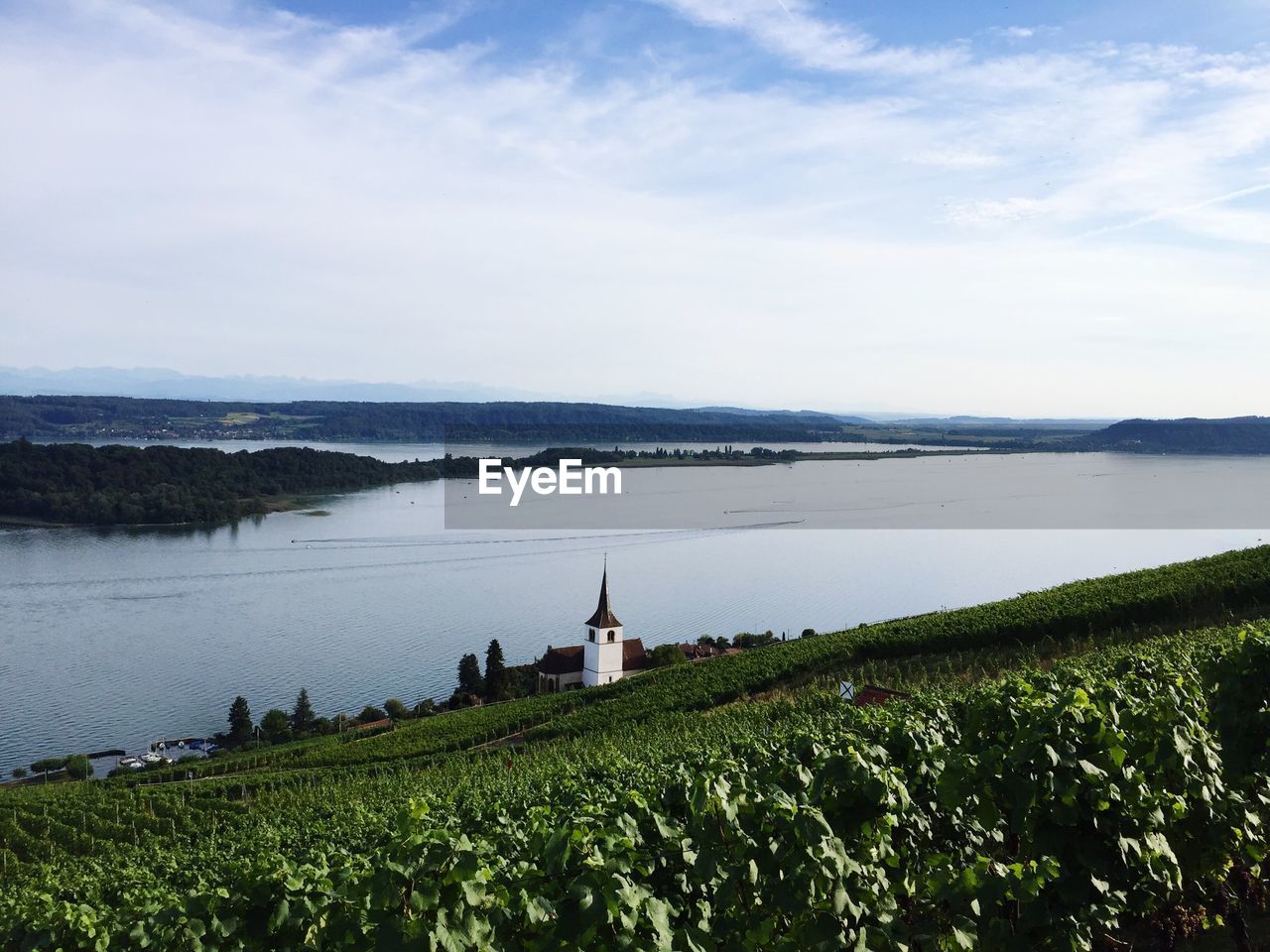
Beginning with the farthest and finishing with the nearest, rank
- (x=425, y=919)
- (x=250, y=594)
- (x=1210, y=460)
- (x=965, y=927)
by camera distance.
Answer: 1. (x=1210, y=460)
2. (x=250, y=594)
3. (x=965, y=927)
4. (x=425, y=919)

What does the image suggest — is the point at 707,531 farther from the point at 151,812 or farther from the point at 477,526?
the point at 151,812

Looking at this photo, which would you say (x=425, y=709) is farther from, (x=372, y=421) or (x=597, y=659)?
(x=372, y=421)

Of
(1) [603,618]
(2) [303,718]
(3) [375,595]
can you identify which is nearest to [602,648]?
(1) [603,618]

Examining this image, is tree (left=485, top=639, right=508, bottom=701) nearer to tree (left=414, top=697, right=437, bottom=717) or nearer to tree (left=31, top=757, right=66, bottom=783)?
tree (left=414, top=697, right=437, bottom=717)

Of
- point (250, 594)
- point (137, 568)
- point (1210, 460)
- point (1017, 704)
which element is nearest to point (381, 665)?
point (250, 594)

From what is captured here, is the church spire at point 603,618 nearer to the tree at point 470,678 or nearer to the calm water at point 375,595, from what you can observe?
the tree at point 470,678

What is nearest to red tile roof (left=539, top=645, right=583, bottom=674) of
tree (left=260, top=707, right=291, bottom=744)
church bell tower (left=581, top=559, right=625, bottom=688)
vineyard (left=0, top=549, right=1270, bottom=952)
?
church bell tower (left=581, top=559, right=625, bottom=688)
